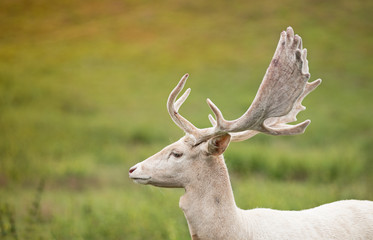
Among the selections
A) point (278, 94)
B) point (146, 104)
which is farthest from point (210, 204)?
point (146, 104)

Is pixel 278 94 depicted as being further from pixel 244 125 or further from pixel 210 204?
pixel 210 204

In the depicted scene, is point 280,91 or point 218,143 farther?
point 218,143

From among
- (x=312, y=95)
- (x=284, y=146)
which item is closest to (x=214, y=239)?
(x=284, y=146)

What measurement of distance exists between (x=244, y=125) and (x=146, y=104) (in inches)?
526

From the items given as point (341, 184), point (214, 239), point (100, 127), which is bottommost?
point (100, 127)

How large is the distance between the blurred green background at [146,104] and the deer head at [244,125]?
96.3 inches

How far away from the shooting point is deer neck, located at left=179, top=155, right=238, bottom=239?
4145mm

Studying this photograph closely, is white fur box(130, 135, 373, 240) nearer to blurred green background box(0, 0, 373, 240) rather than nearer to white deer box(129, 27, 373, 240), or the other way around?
white deer box(129, 27, 373, 240)

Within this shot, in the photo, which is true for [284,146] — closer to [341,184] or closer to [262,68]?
[341,184]

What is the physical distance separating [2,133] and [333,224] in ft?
36.2

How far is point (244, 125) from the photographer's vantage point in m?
4.12

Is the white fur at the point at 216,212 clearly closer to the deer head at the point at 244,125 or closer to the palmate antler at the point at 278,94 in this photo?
the deer head at the point at 244,125

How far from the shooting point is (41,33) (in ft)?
74.2

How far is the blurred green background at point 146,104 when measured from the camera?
28.7 ft
